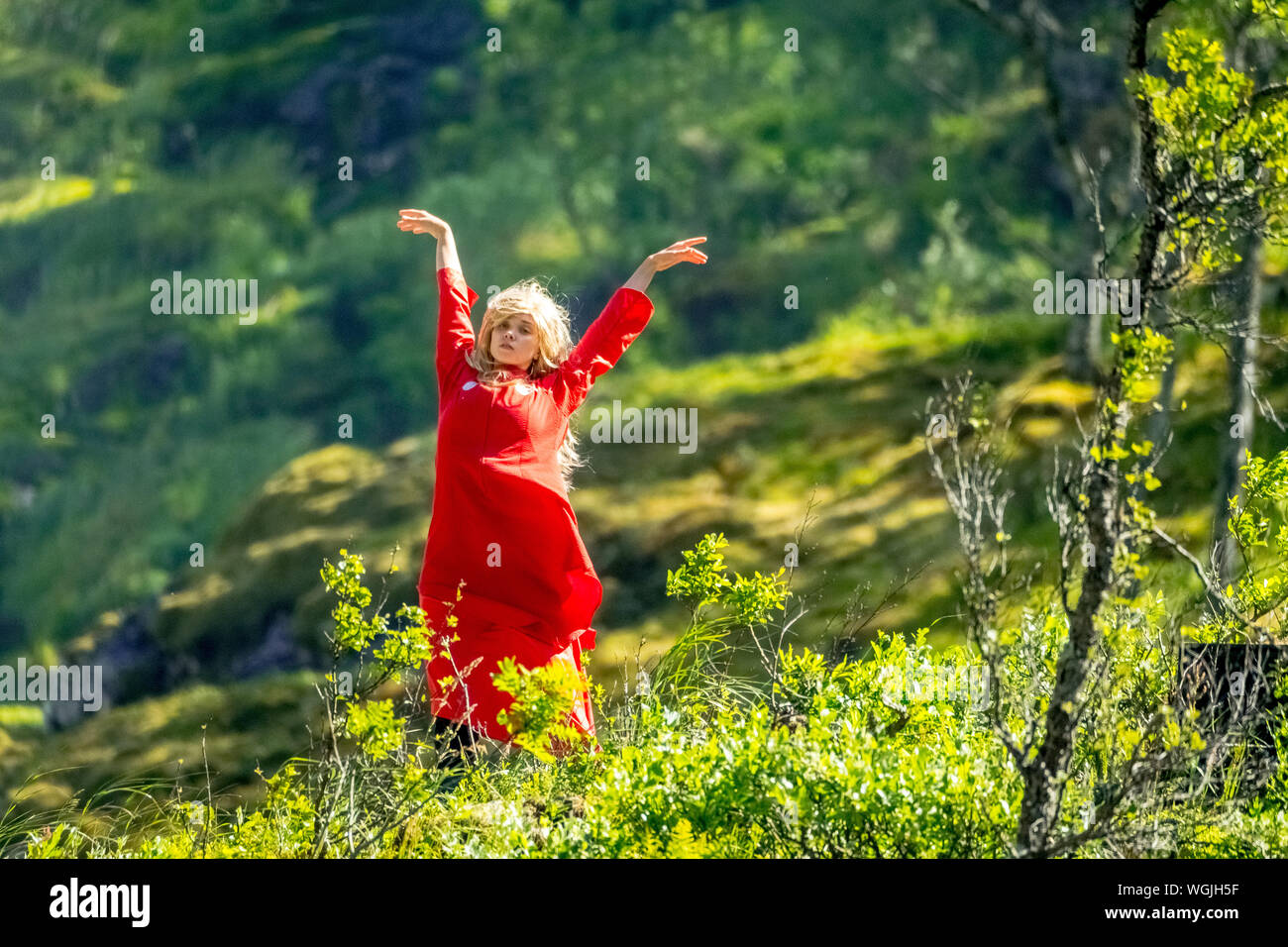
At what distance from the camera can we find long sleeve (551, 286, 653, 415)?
14.2 feet

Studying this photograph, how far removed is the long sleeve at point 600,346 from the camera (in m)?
4.32

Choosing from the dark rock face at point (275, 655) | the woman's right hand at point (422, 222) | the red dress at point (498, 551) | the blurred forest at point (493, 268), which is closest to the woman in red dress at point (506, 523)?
the red dress at point (498, 551)

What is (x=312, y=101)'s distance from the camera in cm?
3053

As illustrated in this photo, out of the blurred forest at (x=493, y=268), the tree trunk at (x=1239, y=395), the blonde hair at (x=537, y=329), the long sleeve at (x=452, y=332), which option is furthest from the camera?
the blurred forest at (x=493, y=268)

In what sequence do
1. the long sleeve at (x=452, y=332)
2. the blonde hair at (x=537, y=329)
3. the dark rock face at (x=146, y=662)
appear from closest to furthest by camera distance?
the blonde hair at (x=537, y=329)
the long sleeve at (x=452, y=332)
the dark rock face at (x=146, y=662)

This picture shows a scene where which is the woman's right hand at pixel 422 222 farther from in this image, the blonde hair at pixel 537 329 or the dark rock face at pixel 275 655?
the dark rock face at pixel 275 655

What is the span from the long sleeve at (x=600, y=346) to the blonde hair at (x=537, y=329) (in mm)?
52

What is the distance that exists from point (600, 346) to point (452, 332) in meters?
0.47

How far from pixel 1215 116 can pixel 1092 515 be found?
103 cm

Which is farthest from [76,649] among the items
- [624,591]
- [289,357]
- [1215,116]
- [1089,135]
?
[1215,116]

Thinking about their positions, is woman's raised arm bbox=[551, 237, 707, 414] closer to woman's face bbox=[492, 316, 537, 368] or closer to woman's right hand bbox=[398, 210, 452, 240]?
woman's face bbox=[492, 316, 537, 368]

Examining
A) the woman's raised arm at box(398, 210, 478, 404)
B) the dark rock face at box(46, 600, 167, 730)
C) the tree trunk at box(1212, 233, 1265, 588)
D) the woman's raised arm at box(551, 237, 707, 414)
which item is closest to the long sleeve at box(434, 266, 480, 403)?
the woman's raised arm at box(398, 210, 478, 404)

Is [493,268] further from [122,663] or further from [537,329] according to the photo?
[537,329]

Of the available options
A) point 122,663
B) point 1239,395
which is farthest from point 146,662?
point 1239,395
